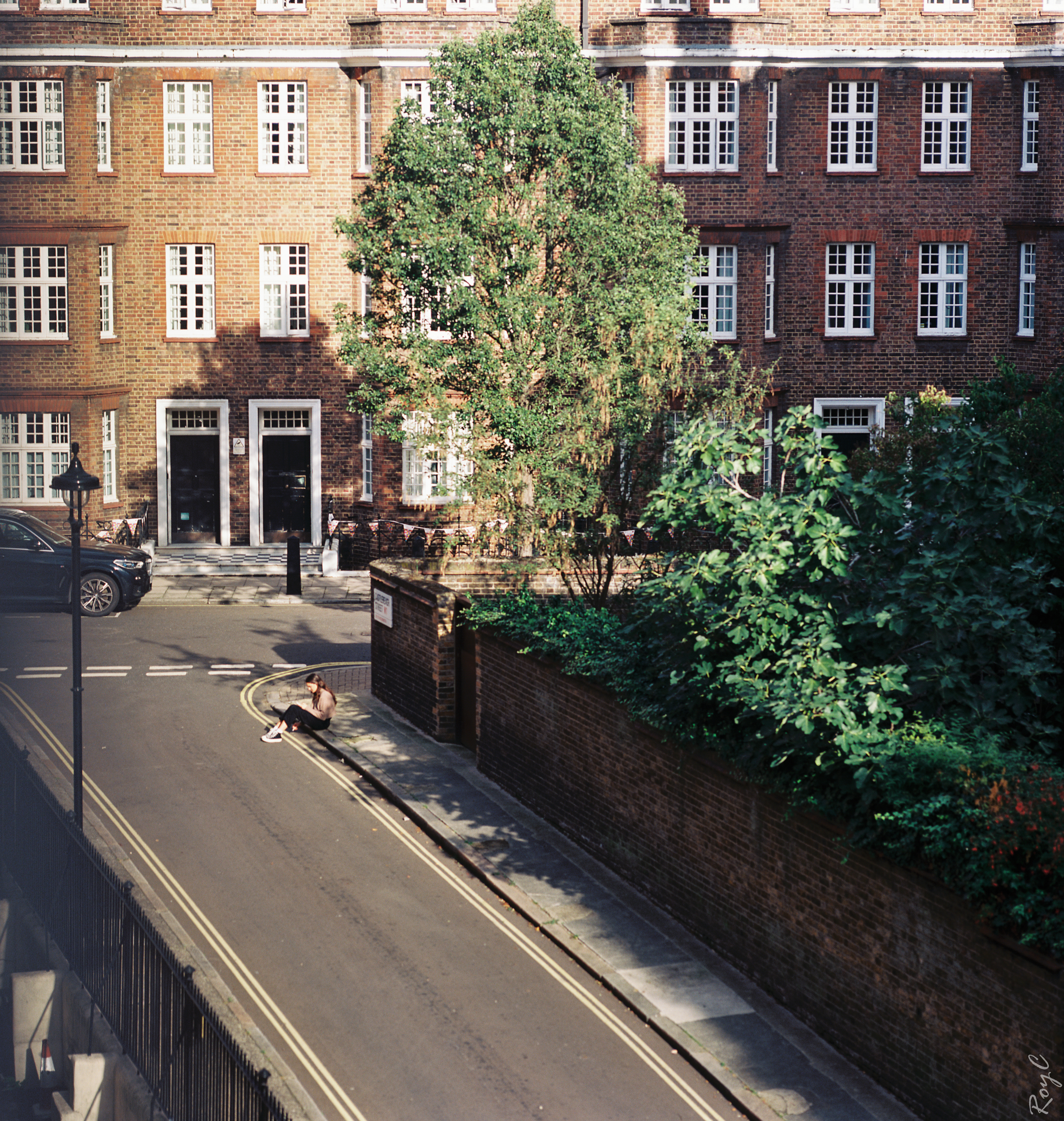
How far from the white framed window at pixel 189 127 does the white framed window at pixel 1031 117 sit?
20.6m

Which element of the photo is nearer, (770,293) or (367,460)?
(770,293)

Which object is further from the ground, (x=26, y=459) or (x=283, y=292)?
(x=283, y=292)

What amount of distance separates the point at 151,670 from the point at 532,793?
956cm

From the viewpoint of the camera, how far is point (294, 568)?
31641mm

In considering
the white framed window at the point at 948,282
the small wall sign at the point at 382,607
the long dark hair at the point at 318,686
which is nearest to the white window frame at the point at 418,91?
the white framed window at the point at 948,282

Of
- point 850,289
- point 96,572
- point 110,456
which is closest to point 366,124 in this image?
point 110,456

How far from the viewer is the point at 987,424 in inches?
639

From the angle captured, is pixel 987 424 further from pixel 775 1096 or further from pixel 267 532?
pixel 267 532

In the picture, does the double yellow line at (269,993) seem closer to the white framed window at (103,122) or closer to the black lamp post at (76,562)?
the black lamp post at (76,562)

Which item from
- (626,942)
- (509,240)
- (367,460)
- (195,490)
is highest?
(509,240)

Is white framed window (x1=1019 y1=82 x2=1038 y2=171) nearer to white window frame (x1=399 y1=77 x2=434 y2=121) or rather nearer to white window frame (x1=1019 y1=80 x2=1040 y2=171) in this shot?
white window frame (x1=1019 y1=80 x2=1040 y2=171)

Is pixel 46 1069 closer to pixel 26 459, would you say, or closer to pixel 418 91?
pixel 26 459

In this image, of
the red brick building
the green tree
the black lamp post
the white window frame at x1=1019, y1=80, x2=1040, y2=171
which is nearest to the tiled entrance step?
the red brick building

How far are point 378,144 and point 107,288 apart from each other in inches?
311
